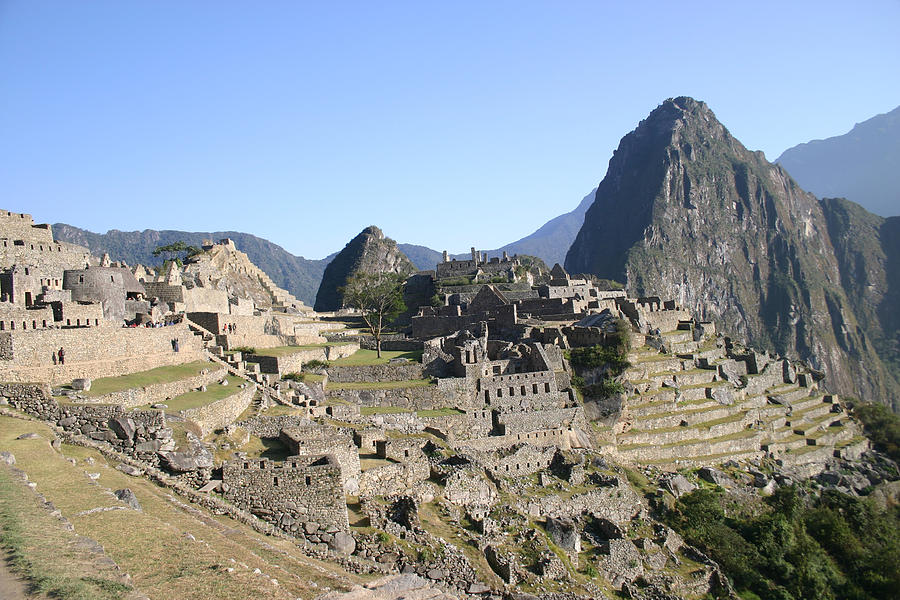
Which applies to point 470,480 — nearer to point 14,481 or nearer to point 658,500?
point 658,500

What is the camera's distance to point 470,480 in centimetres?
2144

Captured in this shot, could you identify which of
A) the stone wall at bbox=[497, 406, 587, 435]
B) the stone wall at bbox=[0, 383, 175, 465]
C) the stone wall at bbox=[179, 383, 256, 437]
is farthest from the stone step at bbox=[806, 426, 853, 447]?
the stone wall at bbox=[0, 383, 175, 465]

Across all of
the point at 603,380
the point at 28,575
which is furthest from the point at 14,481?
the point at 603,380

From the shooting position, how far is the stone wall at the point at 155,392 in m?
16.5

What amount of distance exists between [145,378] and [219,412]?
9.93ft

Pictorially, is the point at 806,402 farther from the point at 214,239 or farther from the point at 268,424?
the point at 214,239

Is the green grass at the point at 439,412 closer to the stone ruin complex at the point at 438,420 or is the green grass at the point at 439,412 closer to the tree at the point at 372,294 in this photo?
the stone ruin complex at the point at 438,420

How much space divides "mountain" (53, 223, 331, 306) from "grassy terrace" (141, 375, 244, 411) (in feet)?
253

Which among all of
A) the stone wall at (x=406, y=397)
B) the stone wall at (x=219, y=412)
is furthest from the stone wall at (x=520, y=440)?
the stone wall at (x=219, y=412)

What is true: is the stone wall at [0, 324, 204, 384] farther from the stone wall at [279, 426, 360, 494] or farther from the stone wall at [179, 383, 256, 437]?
the stone wall at [279, 426, 360, 494]

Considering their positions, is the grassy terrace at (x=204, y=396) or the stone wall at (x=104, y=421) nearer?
the stone wall at (x=104, y=421)

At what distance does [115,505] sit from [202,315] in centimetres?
2260

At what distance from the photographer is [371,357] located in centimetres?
3850

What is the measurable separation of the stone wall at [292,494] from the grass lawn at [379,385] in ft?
50.1
